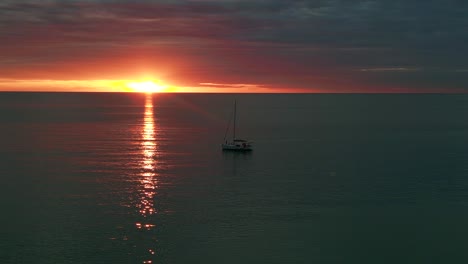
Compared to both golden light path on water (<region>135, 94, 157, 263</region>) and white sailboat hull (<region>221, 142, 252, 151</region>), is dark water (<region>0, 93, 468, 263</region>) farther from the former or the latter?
white sailboat hull (<region>221, 142, 252, 151</region>)

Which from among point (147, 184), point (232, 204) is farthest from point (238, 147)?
point (232, 204)

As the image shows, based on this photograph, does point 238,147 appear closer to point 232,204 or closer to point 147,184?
point 147,184

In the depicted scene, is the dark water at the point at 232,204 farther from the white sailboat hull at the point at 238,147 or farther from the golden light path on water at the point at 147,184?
the white sailboat hull at the point at 238,147

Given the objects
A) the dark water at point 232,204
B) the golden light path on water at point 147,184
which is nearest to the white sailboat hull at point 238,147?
the dark water at point 232,204

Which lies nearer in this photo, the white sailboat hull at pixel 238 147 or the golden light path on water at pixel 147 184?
the golden light path on water at pixel 147 184

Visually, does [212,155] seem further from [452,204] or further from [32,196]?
[452,204]

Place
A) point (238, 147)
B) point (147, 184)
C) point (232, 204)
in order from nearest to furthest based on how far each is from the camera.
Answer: point (232, 204)
point (147, 184)
point (238, 147)

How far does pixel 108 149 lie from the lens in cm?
12731

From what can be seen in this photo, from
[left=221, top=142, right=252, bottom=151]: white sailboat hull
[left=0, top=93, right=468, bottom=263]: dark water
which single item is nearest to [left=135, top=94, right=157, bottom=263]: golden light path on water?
[left=0, top=93, right=468, bottom=263]: dark water

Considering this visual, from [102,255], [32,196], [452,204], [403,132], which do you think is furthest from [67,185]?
[403,132]

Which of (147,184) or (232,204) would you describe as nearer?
(232,204)

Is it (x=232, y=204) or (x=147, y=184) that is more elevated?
(x=147, y=184)

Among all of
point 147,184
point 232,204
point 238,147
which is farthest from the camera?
point 238,147

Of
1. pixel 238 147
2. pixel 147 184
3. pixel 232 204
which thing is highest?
pixel 238 147
